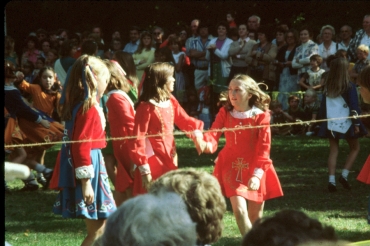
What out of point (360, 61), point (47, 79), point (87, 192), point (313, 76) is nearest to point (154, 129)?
point (87, 192)

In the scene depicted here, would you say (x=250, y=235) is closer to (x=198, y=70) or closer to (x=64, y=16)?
(x=198, y=70)

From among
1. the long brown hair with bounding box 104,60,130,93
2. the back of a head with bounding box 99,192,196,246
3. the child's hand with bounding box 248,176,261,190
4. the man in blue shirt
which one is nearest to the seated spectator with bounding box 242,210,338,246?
the back of a head with bounding box 99,192,196,246

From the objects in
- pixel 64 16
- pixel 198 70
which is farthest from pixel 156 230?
pixel 64 16

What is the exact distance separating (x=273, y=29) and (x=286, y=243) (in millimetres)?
15395

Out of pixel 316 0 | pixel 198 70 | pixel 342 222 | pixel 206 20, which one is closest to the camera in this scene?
pixel 342 222

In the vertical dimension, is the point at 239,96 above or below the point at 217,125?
above

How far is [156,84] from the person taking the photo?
6.44 m

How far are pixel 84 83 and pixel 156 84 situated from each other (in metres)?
0.94

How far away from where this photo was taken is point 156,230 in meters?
2.41

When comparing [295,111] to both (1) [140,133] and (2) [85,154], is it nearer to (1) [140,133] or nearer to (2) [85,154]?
(1) [140,133]

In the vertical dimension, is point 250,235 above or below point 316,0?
below

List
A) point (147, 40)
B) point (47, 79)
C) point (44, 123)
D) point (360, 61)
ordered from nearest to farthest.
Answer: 1. point (44, 123)
2. point (47, 79)
3. point (360, 61)
4. point (147, 40)

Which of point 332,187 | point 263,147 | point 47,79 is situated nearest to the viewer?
point 263,147

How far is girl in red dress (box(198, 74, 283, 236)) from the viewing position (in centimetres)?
612
